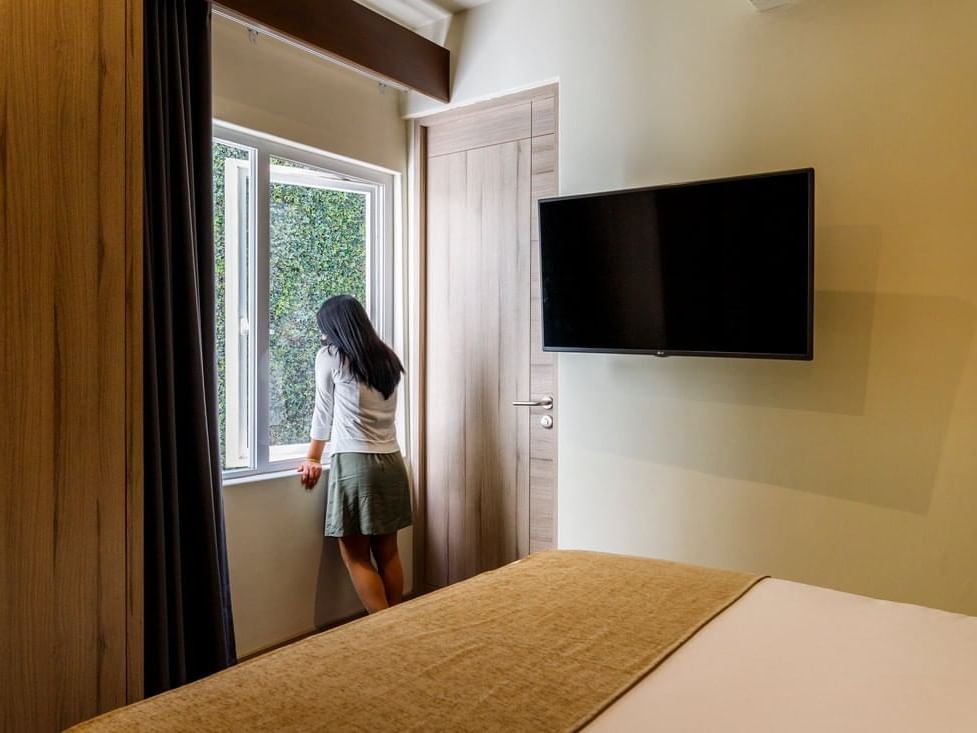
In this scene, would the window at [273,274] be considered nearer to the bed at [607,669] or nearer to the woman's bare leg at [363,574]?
the woman's bare leg at [363,574]

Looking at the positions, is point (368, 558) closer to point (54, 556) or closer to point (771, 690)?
point (54, 556)

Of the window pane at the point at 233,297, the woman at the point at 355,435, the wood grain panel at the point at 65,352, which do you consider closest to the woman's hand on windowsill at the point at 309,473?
the woman at the point at 355,435

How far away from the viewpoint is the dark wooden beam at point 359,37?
2.77m

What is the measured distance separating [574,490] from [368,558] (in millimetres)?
937

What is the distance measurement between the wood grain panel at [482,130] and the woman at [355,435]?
3.03 ft

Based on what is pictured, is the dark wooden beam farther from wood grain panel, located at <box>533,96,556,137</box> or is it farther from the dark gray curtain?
A: wood grain panel, located at <box>533,96,556,137</box>

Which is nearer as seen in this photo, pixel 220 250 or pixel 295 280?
pixel 220 250

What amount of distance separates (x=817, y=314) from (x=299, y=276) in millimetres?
2019

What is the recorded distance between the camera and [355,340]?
3.16 meters

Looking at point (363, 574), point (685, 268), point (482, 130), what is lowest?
point (363, 574)

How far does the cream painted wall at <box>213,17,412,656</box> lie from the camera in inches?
114

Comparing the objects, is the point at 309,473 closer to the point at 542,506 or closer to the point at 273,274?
the point at 273,274

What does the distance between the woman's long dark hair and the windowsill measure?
47 cm

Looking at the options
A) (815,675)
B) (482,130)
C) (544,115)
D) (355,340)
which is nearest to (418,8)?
(482,130)
